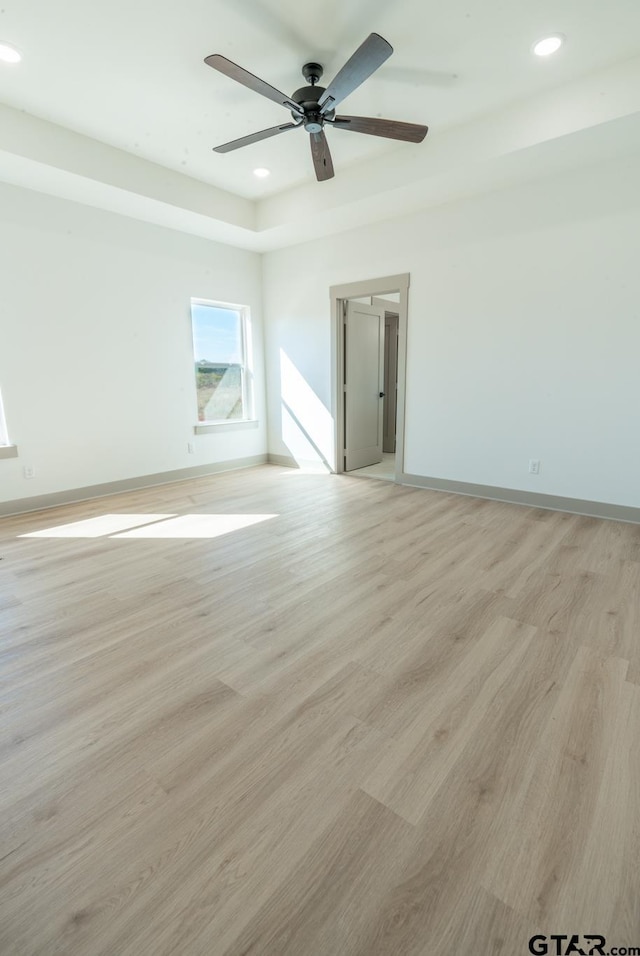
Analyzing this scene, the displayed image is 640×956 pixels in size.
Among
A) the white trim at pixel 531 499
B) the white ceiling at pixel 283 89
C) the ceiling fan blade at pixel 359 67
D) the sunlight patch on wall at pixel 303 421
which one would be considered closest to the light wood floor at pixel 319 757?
the white trim at pixel 531 499

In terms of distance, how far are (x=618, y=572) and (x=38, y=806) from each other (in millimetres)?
3163

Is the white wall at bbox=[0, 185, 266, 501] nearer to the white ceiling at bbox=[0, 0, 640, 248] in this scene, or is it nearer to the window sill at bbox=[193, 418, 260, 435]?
the window sill at bbox=[193, 418, 260, 435]

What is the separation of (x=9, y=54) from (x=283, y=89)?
1.74 m

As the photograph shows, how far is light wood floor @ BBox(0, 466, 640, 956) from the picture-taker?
103 centimetres

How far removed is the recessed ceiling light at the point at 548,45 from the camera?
262 centimetres

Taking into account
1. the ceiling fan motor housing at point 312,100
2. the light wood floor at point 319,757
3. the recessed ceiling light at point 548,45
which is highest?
the recessed ceiling light at point 548,45

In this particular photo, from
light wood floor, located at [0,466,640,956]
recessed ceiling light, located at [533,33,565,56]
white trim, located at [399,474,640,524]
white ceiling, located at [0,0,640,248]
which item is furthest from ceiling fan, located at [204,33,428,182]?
white trim, located at [399,474,640,524]

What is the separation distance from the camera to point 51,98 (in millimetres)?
3143

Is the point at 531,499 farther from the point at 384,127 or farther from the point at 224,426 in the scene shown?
the point at 224,426

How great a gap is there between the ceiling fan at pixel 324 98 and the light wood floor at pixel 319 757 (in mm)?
2827

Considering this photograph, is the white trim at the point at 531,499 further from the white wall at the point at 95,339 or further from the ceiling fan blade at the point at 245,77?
the ceiling fan blade at the point at 245,77

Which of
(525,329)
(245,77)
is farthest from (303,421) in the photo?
(245,77)

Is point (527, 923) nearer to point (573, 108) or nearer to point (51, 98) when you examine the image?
point (573, 108)

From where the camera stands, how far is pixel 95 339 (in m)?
4.49
